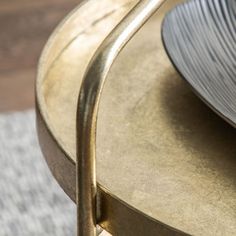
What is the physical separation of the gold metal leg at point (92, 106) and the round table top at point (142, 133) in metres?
0.04

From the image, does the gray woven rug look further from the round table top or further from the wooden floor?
the round table top

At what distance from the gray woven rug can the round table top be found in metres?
0.44

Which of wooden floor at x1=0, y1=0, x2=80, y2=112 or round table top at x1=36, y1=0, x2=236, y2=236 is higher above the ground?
wooden floor at x1=0, y1=0, x2=80, y2=112

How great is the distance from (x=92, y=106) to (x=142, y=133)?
18 cm

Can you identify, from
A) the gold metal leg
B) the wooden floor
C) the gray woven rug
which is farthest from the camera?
the wooden floor

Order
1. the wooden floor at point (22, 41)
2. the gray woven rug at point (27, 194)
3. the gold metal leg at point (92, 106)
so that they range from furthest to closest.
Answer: the wooden floor at point (22, 41)
the gray woven rug at point (27, 194)
the gold metal leg at point (92, 106)

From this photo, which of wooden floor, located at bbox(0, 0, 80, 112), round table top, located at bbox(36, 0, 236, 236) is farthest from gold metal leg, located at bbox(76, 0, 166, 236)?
wooden floor, located at bbox(0, 0, 80, 112)

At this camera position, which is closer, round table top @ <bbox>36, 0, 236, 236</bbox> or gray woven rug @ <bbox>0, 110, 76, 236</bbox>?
round table top @ <bbox>36, 0, 236, 236</bbox>

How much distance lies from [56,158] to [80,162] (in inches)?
→ 4.1

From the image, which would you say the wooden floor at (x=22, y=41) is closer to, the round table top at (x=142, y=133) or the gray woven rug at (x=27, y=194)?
the gray woven rug at (x=27, y=194)

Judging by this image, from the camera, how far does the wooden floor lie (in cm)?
138

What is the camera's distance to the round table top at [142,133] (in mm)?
518

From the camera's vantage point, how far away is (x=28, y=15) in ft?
5.41

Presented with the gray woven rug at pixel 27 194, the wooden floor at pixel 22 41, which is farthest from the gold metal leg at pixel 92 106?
the wooden floor at pixel 22 41
